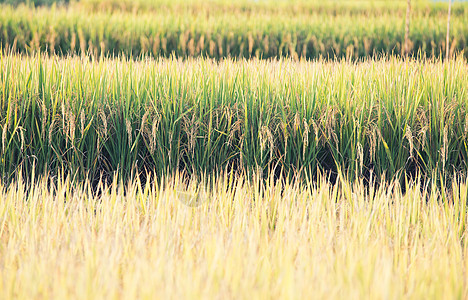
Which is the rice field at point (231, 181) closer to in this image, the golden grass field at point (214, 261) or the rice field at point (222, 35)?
the golden grass field at point (214, 261)

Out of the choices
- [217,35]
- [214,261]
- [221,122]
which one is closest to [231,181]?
[221,122]

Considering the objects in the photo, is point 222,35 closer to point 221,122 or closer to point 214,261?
point 221,122

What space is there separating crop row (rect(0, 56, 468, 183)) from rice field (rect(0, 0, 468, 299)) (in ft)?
0.04

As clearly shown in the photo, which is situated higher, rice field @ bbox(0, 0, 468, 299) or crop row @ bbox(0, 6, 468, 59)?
crop row @ bbox(0, 6, 468, 59)

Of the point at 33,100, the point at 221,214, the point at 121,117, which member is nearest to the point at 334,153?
the point at 221,214

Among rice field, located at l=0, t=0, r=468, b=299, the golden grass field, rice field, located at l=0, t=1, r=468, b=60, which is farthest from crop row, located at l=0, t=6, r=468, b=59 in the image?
the golden grass field

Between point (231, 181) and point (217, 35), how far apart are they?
15.5 ft

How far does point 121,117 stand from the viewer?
2.17 metres

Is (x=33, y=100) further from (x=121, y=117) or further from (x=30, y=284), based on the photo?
(x=30, y=284)

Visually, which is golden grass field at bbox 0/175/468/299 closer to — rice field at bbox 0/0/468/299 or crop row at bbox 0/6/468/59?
rice field at bbox 0/0/468/299

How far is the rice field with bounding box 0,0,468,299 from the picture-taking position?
45.4 inches

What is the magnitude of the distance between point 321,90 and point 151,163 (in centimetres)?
102

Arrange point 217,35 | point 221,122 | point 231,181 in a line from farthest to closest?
point 217,35 < point 221,122 < point 231,181

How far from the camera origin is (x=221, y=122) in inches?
85.8
